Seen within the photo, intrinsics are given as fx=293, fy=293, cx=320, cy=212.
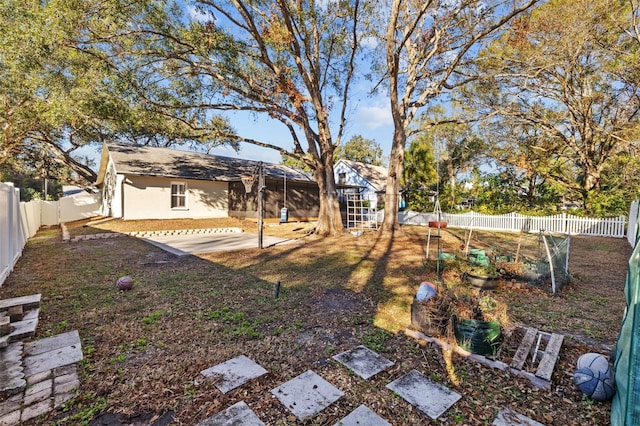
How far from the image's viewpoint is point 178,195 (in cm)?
1500

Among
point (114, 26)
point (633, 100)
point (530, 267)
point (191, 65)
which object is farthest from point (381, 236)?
point (633, 100)

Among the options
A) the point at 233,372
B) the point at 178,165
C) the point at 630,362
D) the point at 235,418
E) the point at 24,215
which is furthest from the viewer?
the point at 178,165

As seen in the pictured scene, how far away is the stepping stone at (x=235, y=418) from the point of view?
6.62 ft

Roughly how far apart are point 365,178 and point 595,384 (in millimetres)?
24249

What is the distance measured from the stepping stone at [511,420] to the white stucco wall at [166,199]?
15205 mm

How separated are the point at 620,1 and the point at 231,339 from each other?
16.4 m

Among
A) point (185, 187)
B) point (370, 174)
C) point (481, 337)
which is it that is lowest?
point (481, 337)

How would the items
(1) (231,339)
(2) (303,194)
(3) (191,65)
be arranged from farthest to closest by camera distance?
(2) (303,194)
(3) (191,65)
(1) (231,339)

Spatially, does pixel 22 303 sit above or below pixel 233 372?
above

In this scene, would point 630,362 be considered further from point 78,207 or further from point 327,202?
point 78,207

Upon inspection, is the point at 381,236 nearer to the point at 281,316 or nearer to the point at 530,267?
the point at 530,267

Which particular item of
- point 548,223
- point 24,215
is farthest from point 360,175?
point 24,215

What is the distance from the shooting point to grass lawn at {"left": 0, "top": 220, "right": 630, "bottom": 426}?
2.24 metres

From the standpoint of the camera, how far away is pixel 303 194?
19.0m
